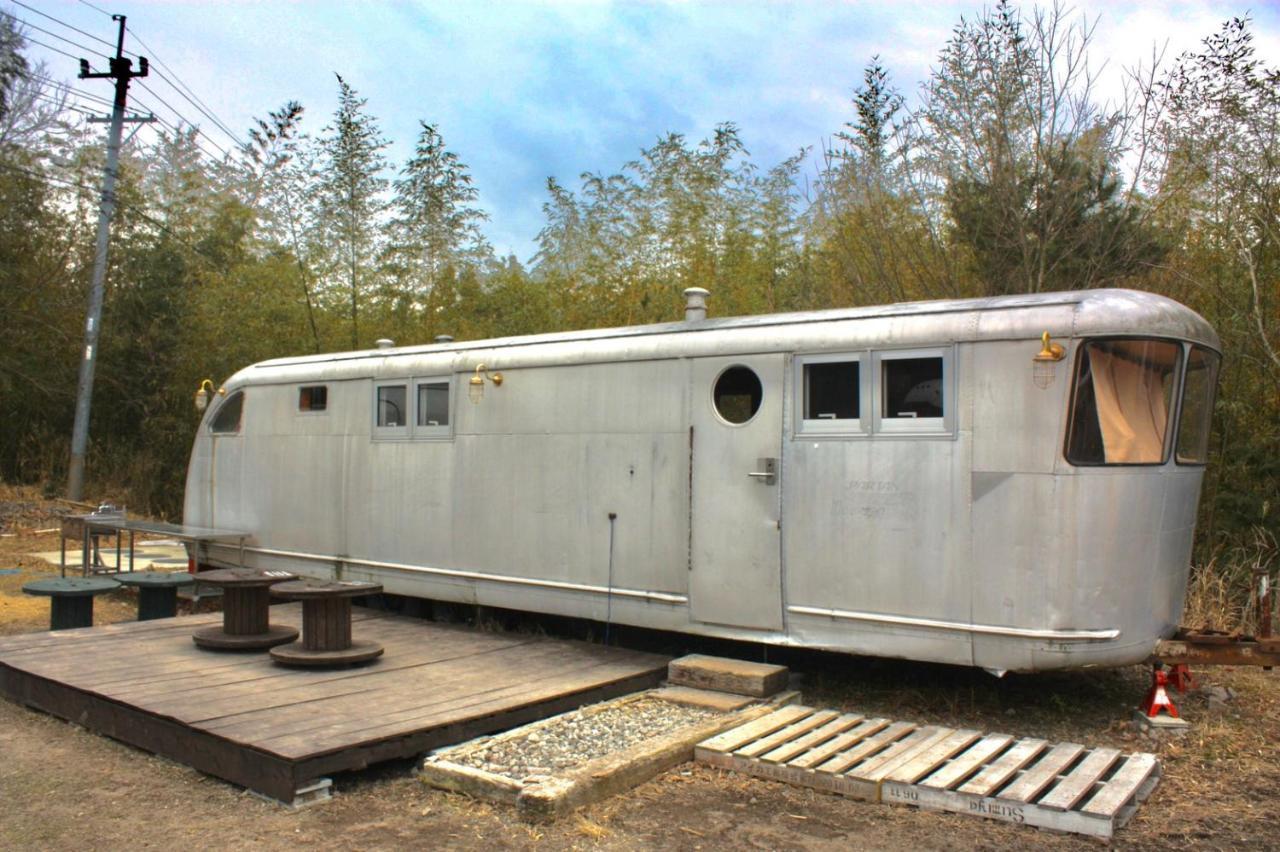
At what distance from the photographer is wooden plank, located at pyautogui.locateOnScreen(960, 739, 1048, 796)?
4004mm

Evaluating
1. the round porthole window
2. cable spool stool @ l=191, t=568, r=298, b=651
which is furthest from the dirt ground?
the round porthole window

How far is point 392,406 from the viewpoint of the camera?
24.8ft

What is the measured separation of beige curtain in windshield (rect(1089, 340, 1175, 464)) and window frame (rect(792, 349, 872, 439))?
111 centimetres

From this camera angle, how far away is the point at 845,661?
6.18 metres

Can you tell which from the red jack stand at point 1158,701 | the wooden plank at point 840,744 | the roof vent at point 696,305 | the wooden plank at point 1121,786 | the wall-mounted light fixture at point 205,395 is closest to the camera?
the wooden plank at point 1121,786

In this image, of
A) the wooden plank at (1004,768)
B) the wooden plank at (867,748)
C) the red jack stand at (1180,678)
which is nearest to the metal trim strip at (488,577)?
the wooden plank at (867,748)

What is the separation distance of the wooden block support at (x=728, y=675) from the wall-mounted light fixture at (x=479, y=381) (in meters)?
2.36

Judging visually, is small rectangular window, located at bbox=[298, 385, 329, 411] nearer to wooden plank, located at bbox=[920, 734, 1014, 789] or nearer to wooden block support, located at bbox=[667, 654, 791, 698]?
wooden block support, located at bbox=[667, 654, 791, 698]

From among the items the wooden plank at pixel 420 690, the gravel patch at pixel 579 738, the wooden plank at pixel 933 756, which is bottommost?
the gravel patch at pixel 579 738

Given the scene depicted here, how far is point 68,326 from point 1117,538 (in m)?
15.8

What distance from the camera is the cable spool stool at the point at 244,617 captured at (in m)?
6.05

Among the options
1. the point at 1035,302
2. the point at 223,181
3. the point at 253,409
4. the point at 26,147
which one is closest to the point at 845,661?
the point at 1035,302

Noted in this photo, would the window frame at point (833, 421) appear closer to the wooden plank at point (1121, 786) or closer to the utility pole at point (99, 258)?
the wooden plank at point (1121, 786)

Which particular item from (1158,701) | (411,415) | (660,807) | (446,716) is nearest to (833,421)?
(1158,701)
